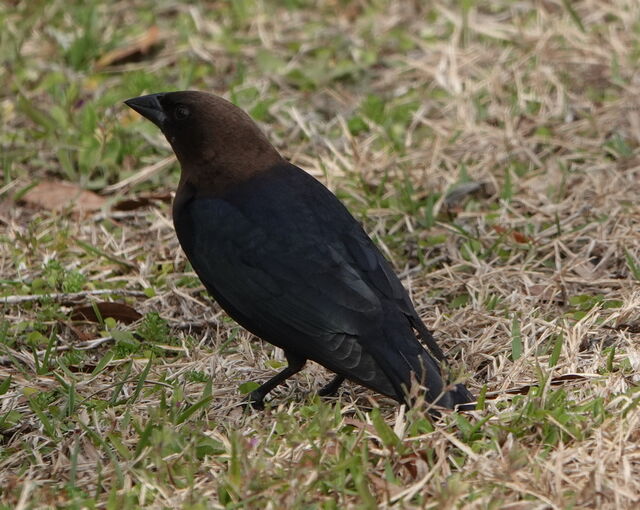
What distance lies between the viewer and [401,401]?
3826 mm

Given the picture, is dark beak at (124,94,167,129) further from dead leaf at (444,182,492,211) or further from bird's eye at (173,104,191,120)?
dead leaf at (444,182,492,211)

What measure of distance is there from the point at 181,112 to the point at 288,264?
98cm

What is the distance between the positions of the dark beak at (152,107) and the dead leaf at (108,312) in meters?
0.79

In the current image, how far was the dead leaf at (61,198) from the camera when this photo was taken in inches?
229

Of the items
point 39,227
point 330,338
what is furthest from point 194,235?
point 39,227

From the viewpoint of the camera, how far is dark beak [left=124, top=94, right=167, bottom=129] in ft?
15.8

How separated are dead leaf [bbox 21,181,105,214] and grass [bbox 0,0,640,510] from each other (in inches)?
2.1

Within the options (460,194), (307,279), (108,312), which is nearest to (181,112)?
(108,312)

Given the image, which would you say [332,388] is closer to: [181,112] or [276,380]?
Answer: [276,380]

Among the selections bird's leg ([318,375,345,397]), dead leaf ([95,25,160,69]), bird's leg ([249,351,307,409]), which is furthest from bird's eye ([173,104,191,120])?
dead leaf ([95,25,160,69])

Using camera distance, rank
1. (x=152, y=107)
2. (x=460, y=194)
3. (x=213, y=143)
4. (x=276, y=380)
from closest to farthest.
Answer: (x=276, y=380)
(x=213, y=143)
(x=152, y=107)
(x=460, y=194)

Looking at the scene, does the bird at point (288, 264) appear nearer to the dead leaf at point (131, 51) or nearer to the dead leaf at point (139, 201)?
the dead leaf at point (139, 201)

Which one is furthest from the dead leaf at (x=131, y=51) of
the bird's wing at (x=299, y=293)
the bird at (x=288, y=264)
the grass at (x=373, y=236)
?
the bird's wing at (x=299, y=293)

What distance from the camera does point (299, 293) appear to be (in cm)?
407
